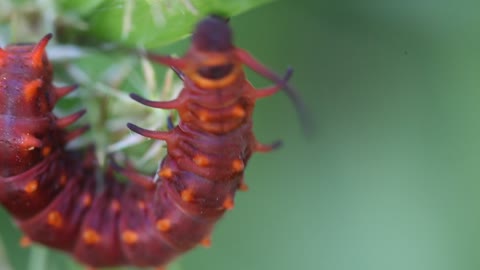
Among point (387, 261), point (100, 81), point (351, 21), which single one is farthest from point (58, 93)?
point (387, 261)

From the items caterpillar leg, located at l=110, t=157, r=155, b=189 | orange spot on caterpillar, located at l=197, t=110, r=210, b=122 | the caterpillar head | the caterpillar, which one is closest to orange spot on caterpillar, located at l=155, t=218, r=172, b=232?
the caterpillar

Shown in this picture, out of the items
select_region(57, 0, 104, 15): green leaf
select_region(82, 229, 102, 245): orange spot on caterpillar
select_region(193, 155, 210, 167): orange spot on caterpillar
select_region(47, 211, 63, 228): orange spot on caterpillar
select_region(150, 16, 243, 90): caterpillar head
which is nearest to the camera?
select_region(150, 16, 243, 90): caterpillar head

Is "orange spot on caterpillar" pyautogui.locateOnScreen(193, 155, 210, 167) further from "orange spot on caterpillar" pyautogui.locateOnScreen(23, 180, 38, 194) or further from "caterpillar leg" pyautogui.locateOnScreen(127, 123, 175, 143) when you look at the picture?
"orange spot on caterpillar" pyautogui.locateOnScreen(23, 180, 38, 194)

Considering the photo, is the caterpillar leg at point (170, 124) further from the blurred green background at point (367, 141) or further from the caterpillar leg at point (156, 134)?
the blurred green background at point (367, 141)

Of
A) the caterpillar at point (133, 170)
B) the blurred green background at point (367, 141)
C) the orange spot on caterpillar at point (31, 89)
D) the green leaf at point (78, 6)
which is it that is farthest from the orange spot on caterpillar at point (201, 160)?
the blurred green background at point (367, 141)

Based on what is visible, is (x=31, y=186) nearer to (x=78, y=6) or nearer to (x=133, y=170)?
(x=133, y=170)

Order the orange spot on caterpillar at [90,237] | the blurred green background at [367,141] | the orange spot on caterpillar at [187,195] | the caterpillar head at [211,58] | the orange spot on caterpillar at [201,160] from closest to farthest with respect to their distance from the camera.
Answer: the caterpillar head at [211,58] < the orange spot on caterpillar at [201,160] < the orange spot on caterpillar at [187,195] < the orange spot on caterpillar at [90,237] < the blurred green background at [367,141]
